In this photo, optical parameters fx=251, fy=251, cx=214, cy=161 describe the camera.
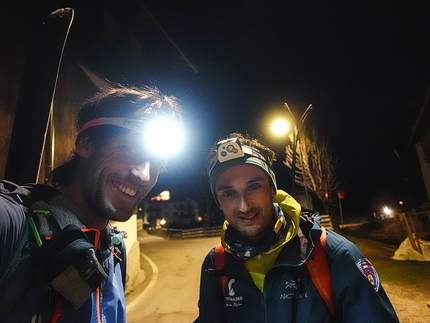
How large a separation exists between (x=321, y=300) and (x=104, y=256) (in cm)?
179

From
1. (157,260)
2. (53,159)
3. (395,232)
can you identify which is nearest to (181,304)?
(53,159)

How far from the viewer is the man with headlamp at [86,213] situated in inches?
53.9

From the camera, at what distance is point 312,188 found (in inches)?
806

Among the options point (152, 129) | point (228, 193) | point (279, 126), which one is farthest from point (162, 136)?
point (279, 126)

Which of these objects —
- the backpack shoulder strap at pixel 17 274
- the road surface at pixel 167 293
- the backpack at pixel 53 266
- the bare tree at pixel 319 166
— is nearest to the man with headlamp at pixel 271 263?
the backpack at pixel 53 266

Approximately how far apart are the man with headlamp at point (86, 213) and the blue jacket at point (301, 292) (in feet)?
3.07

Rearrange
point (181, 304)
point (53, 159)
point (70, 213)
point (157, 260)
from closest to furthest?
1. point (70, 213)
2. point (53, 159)
3. point (181, 304)
4. point (157, 260)

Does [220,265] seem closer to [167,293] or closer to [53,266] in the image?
[53,266]

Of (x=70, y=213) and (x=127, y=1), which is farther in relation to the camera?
(x=127, y=1)

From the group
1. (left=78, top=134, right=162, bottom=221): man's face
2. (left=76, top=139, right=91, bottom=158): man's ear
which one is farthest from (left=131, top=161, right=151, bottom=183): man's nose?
(left=76, top=139, right=91, bottom=158): man's ear

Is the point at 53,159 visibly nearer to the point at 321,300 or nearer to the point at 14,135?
the point at 14,135

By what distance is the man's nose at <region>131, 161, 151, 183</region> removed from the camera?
2.17 metres

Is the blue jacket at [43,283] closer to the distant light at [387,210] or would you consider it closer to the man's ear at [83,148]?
the man's ear at [83,148]

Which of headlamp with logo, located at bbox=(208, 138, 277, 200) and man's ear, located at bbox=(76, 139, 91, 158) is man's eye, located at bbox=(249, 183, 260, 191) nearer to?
headlamp with logo, located at bbox=(208, 138, 277, 200)
